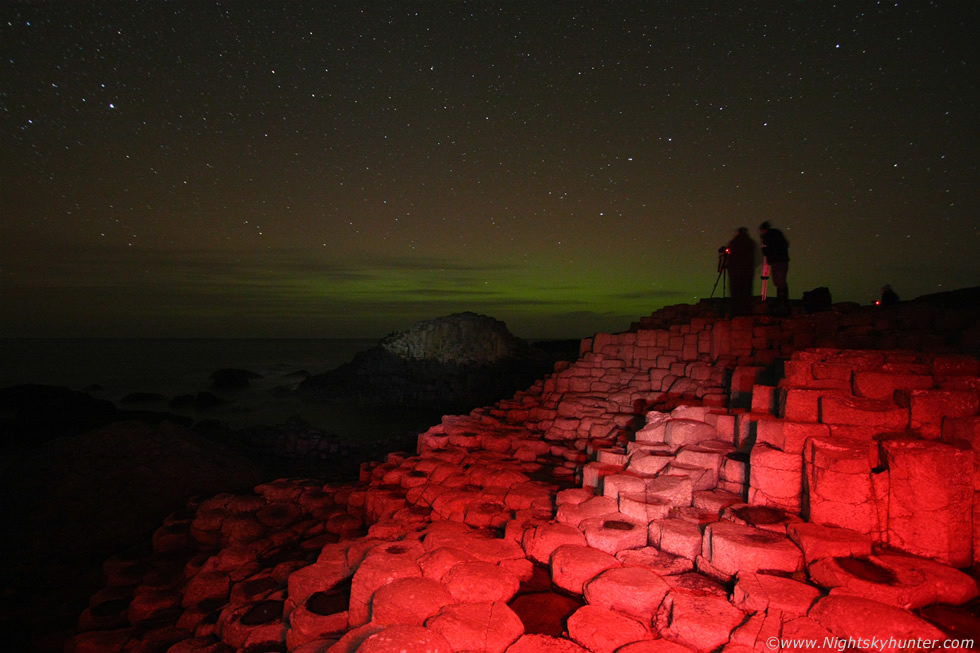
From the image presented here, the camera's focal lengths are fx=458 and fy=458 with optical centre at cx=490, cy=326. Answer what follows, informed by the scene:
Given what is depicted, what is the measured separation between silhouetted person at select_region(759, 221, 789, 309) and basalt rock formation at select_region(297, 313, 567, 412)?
58.0ft

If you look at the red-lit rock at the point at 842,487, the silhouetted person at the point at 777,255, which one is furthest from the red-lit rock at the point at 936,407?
the silhouetted person at the point at 777,255

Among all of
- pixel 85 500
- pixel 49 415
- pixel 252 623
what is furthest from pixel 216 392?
pixel 252 623

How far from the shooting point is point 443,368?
2888 cm

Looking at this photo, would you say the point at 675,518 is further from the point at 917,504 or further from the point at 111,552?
the point at 111,552

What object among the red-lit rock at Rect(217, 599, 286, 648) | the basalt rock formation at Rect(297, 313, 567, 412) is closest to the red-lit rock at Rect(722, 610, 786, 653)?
the red-lit rock at Rect(217, 599, 286, 648)

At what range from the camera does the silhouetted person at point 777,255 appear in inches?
377

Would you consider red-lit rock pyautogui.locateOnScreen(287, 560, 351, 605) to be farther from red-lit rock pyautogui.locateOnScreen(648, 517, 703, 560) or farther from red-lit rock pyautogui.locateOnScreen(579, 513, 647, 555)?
red-lit rock pyautogui.locateOnScreen(648, 517, 703, 560)

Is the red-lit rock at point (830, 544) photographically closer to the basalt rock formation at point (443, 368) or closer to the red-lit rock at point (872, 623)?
the red-lit rock at point (872, 623)

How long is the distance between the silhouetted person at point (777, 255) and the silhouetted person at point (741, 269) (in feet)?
2.04

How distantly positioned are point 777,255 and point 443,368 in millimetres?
21673

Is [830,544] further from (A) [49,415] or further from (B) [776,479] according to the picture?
(A) [49,415]

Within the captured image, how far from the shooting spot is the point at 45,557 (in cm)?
848

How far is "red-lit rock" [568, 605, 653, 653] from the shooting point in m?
3.47

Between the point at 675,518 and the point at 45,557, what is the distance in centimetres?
1105
